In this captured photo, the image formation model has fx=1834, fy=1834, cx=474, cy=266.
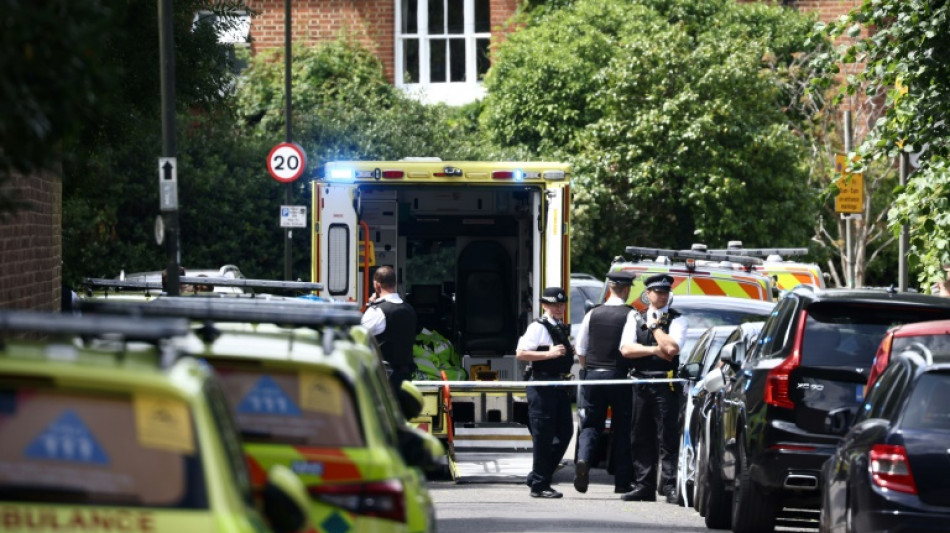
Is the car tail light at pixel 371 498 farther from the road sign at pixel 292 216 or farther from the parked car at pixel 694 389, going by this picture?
the road sign at pixel 292 216

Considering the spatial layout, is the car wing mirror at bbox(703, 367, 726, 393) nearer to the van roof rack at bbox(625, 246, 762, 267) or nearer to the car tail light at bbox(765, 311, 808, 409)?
the car tail light at bbox(765, 311, 808, 409)

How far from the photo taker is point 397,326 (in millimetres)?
15578

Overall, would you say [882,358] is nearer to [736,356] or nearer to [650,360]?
[736,356]

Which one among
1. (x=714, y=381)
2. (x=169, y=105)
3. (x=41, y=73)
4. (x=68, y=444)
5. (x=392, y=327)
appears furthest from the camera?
(x=169, y=105)

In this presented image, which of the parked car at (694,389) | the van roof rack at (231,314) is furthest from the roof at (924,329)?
the van roof rack at (231,314)

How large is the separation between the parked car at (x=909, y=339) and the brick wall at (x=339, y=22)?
107 feet

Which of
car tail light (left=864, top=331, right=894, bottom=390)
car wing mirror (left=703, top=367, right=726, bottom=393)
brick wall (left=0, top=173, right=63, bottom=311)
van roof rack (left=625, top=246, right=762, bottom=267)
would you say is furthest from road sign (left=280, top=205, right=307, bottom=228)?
car tail light (left=864, top=331, right=894, bottom=390)

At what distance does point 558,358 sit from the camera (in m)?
15.3

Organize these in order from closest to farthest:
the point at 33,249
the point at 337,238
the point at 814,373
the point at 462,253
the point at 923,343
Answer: the point at 923,343 < the point at 814,373 < the point at 33,249 < the point at 337,238 < the point at 462,253

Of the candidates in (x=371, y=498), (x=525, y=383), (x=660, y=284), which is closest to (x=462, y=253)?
(x=525, y=383)

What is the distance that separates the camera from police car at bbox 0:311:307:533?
5250mm

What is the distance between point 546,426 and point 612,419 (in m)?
0.77

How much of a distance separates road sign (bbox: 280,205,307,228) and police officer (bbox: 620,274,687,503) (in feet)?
40.6

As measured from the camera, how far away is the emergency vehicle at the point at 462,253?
16.9m
